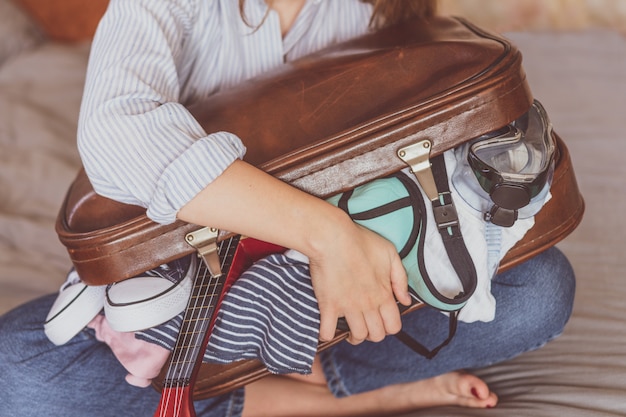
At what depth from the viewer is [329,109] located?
2.09 feet

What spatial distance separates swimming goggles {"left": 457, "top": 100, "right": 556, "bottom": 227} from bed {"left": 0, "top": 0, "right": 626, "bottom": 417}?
262 mm

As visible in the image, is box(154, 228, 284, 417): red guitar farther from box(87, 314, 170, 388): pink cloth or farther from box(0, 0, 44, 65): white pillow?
box(0, 0, 44, 65): white pillow

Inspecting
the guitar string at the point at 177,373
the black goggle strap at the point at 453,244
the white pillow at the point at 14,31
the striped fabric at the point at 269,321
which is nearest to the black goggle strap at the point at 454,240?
the black goggle strap at the point at 453,244

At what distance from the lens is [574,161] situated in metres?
1.14

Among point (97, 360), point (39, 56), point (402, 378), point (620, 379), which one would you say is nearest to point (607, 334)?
point (620, 379)

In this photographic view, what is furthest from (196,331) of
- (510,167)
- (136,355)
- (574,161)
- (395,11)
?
(574,161)

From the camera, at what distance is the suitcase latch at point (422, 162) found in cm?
60

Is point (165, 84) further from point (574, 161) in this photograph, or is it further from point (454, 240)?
point (574, 161)

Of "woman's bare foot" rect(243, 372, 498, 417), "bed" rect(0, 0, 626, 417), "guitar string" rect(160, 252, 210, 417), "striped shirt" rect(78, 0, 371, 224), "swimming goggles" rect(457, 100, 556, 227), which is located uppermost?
"striped shirt" rect(78, 0, 371, 224)

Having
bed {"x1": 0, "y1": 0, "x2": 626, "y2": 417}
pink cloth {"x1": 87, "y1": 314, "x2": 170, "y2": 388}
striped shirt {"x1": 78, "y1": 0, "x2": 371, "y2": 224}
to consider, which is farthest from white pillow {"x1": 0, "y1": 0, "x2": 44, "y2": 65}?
pink cloth {"x1": 87, "y1": 314, "x2": 170, "y2": 388}

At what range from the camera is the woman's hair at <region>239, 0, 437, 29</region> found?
0.78 m

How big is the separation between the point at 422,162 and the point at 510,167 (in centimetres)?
9

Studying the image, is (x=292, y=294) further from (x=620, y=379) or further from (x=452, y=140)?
(x=620, y=379)

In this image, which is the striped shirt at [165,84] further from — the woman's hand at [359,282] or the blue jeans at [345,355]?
the blue jeans at [345,355]
